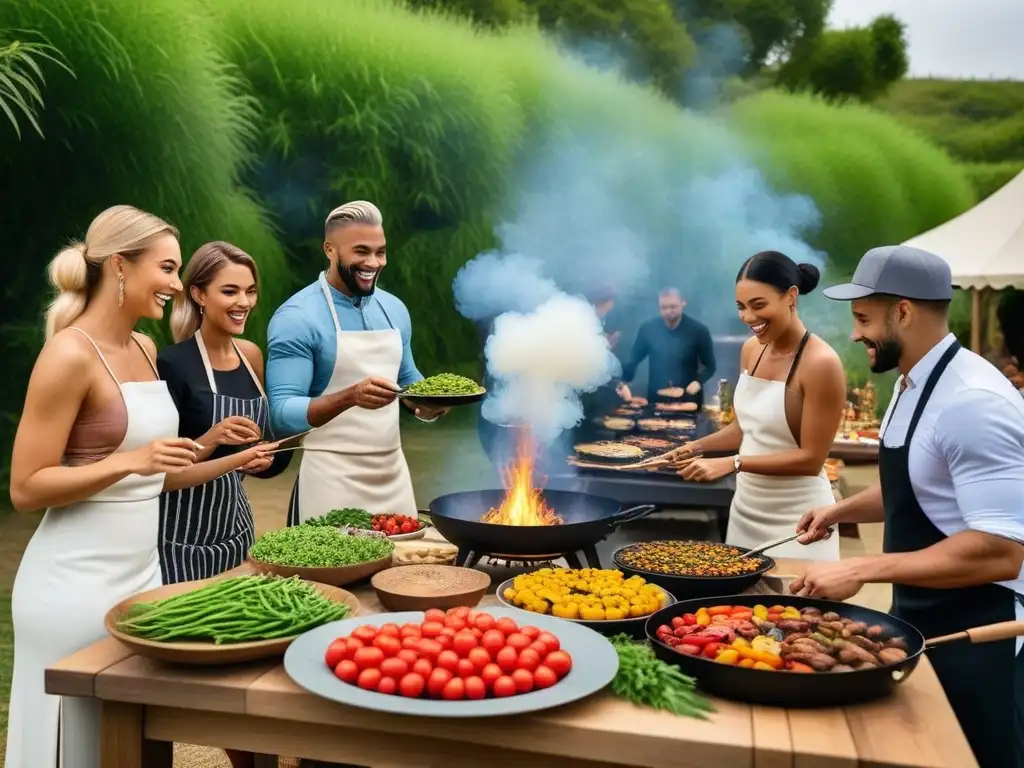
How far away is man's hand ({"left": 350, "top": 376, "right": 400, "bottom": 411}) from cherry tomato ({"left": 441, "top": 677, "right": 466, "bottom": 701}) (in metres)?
1.51

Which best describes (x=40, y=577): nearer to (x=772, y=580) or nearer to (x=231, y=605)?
(x=231, y=605)

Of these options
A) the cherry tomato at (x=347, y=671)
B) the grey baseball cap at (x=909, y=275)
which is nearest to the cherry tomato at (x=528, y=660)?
the cherry tomato at (x=347, y=671)

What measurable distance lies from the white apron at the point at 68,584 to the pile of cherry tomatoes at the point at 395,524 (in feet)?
2.86

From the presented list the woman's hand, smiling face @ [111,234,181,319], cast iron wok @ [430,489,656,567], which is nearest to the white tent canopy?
the woman's hand

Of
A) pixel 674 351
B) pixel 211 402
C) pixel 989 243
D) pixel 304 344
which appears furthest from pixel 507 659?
pixel 989 243

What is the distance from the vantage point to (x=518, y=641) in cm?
194

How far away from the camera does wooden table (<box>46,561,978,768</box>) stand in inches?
67.9

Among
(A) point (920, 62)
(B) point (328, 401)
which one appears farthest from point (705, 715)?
(A) point (920, 62)

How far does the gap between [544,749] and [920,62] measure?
47.9 feet

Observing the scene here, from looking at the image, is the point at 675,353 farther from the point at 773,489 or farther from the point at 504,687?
the point at 504,687

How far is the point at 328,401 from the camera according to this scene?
3367mm

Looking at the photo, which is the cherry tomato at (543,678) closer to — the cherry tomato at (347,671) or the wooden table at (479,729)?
the wooden table at (479,729)

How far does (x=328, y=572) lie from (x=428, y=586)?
28cm

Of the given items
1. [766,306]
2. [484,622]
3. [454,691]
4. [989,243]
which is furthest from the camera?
[989,243]
